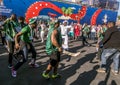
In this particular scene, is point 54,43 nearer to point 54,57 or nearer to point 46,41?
point 54,57

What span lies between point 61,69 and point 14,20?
2351 millimetres

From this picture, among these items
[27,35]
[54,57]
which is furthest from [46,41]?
[54,57]

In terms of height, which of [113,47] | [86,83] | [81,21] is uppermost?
[113,47]

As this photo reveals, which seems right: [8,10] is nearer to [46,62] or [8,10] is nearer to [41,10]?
[41,10]

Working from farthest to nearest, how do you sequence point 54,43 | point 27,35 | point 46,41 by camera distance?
point 27,35 → point 46,41 → point 54,43

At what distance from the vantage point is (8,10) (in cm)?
2217

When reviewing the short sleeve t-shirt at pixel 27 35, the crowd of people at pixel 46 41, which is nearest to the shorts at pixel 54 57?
the crowd of people at pixel 46 41

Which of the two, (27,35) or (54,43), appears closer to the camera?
(54,43)

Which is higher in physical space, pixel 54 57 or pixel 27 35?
pixel 27 35

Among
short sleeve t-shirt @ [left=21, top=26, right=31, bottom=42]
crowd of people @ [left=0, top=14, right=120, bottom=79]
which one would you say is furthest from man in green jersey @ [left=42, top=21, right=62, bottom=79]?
short sleeve t-shirt @ [left=21, top=26, right=31, bottom=42]

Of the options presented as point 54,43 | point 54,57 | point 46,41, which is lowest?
point 54,57

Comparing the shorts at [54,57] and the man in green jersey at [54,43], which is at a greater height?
the man in green jersey at [54,43]

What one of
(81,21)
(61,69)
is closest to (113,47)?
(61,69)

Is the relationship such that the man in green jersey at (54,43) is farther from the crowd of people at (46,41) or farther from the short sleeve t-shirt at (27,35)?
the short sleeve t-shirt at (27,35)
